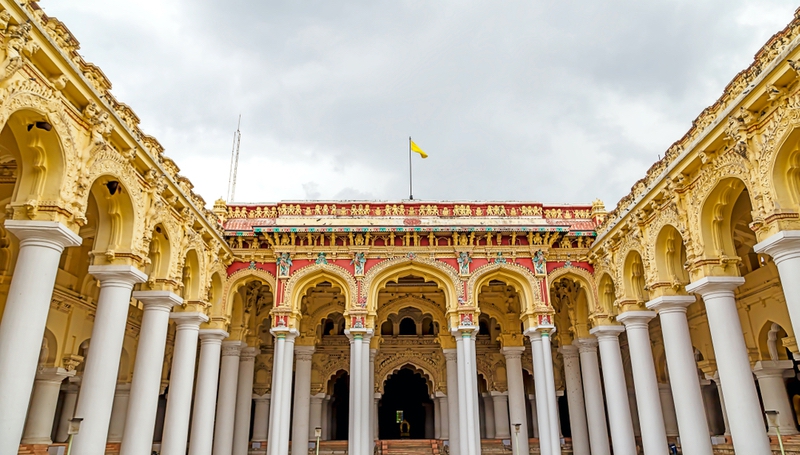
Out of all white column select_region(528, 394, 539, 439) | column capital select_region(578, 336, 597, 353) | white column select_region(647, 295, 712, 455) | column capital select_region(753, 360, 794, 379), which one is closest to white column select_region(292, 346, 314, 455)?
column capital select_region(578, 336, 597, 353)

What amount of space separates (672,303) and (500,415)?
374 inches

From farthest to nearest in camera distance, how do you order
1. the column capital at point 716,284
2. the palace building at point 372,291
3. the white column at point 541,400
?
1. the white column at point 541,400
2. the column capital at point 716,284
3. the palace building at point 372,291

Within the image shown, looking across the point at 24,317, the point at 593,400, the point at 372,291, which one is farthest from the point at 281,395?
the point at 593,400

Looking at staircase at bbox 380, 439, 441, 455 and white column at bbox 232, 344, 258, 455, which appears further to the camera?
staircase at bbox 380, 439, 441, 455

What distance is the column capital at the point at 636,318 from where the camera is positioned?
41.1 ft

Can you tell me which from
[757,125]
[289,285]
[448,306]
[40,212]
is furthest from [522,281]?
[40,212]

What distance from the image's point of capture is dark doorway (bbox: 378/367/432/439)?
2244 centimetres

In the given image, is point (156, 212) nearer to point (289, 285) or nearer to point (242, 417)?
point (289, 285)

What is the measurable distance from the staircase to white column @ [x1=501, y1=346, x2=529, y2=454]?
2549 mm

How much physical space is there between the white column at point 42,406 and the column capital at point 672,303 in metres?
13.5

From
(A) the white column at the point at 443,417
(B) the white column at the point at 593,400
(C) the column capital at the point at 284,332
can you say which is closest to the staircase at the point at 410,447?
(A) the white column at the point at 443,417

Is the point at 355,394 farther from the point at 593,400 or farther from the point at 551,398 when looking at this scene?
the point at 593,400

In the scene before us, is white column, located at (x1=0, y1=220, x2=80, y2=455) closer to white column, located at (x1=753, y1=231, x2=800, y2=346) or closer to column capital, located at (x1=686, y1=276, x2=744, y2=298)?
white column, located at (x1=753, y1=231, x2=800, y2=346)

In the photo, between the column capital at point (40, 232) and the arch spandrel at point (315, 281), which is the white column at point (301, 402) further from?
the column capital at point (40, 232)
